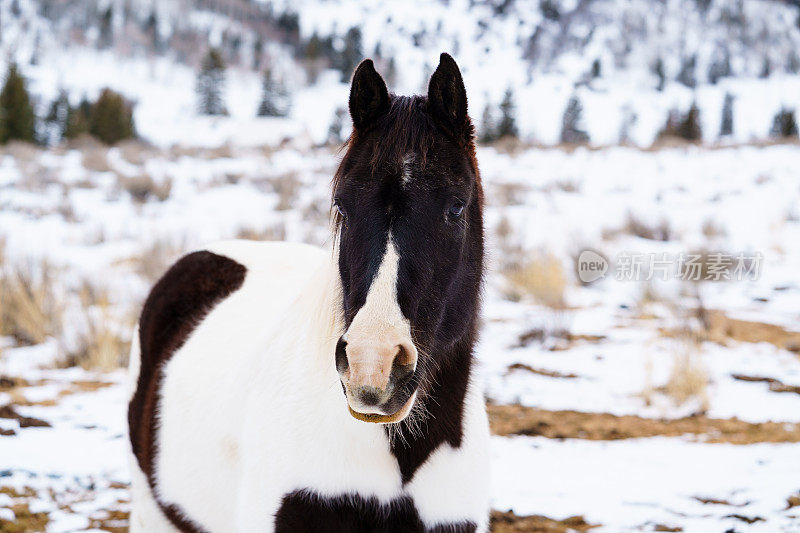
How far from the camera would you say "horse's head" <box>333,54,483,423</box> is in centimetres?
144

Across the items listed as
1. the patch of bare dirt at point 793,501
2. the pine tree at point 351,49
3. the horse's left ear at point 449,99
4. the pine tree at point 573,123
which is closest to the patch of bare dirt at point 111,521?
the horse's left ear at point 449,99

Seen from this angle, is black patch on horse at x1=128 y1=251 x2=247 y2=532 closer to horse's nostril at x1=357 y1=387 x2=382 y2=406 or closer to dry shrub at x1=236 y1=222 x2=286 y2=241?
horse's nostril at x1=357 y1=387 x2=382 y2=406

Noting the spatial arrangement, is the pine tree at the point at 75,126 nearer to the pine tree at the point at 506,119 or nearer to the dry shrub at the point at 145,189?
the dry shrub at the point at 145,189

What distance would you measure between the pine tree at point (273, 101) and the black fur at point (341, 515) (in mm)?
53916

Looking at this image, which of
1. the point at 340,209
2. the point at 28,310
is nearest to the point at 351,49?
the point at 28,310

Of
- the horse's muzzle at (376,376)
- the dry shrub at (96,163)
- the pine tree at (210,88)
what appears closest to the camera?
the horse's muzzle at (376,376)

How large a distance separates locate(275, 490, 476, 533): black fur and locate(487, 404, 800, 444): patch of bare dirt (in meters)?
2.56

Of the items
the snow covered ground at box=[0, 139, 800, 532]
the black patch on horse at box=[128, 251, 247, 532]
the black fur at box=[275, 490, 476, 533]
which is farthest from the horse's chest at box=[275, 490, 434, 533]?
the black patch on horse at box=[128, 251, 247, 532]

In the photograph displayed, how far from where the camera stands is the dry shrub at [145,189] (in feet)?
37.2

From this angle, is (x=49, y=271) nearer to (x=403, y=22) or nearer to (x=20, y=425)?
(x=20, y=425)

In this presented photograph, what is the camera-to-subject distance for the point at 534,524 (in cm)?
315

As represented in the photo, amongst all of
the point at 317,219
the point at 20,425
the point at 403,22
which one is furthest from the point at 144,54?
the point at 20,425

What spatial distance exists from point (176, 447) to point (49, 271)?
18.2ft

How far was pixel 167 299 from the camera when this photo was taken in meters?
2.99
